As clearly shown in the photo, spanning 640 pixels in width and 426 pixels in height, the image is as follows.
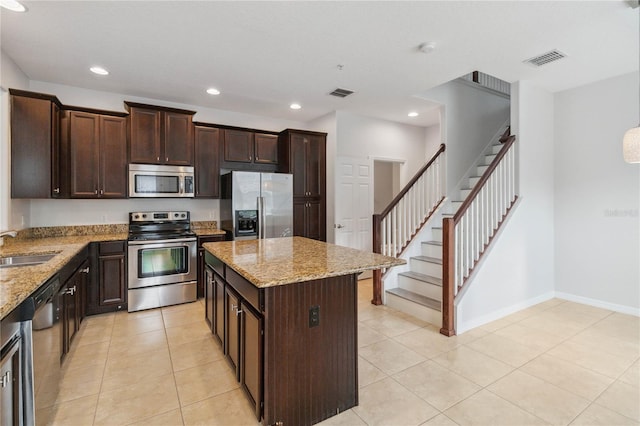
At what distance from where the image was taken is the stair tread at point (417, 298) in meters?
3.55

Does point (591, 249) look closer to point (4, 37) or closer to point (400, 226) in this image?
point (400, 226)

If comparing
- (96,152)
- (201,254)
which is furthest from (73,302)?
(96,152)

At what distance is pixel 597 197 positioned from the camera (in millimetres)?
3996

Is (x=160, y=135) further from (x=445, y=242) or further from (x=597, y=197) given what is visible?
(x=597, y=197)

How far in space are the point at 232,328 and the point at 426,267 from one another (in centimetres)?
276

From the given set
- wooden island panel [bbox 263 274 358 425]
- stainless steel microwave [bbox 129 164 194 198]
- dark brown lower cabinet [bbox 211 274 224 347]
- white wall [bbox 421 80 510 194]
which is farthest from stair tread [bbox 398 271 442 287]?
stainless steel microwave [bbox 129 164 194 198]

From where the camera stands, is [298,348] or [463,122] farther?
[463,122]

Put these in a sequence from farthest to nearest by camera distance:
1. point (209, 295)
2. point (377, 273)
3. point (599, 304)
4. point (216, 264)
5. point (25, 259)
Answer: point (377, 273)
point (599, 304)
point (209, 295)
point (216, 264)
point (25, 259)

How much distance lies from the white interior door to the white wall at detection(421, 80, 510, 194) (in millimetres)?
1379

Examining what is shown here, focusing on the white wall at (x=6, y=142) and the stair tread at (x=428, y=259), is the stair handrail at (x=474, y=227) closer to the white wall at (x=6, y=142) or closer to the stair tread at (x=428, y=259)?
the stair tread at (x=428, y=259)

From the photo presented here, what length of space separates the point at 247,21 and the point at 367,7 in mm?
978

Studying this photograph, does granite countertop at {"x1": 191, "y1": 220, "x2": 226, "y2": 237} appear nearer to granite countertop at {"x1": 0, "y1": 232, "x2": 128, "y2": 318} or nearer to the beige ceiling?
granite countertop at {"x1": 0, "y1": 232, "x2": 128, "y2": 318}

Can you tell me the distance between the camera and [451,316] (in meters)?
3.18

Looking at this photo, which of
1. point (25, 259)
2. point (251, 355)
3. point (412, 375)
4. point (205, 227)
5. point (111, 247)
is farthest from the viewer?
point (205, 227)
